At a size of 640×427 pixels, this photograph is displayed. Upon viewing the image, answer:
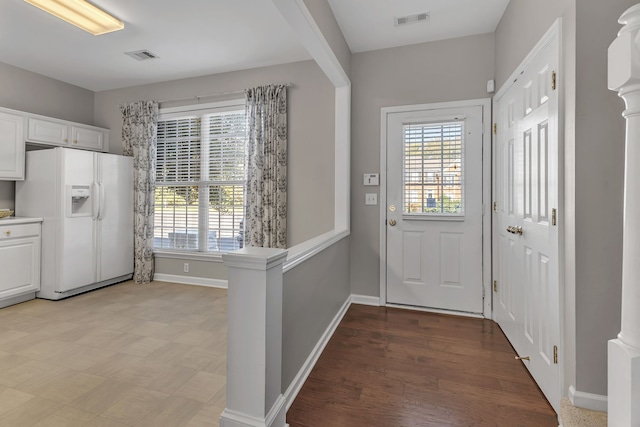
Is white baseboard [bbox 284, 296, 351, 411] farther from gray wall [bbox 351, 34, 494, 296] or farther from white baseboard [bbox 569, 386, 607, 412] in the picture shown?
white baseboard [bbox 569, 386, 607, 412]

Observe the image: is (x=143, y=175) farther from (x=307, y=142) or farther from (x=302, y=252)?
(x=302, y=252)

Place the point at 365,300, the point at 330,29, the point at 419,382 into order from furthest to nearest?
the point at 365,300 → the point at 330,29 → the point at 419,382

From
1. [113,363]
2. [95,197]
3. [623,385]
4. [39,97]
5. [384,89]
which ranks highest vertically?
[39,97]

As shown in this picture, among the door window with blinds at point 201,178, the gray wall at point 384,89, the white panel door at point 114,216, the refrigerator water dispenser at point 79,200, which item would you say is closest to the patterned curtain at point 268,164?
the door window with blinds at point 201,178

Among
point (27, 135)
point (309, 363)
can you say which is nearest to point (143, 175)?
point (27, 135)

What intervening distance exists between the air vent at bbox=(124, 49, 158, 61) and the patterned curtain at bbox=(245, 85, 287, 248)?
1126 millimetres

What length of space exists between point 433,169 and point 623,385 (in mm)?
2517

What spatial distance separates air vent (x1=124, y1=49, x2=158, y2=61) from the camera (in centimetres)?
339

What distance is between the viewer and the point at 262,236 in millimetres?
3656

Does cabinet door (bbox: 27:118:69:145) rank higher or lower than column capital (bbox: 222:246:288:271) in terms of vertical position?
higher

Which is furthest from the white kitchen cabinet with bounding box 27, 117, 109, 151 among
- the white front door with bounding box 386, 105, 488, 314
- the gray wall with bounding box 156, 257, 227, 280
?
the white front door with bounding box 386, 105, 488, 314

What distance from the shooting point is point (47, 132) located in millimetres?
3834

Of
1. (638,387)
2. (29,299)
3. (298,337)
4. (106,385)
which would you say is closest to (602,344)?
(638,387)

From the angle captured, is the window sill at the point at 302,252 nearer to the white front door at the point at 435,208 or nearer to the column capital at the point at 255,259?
the column capital at the point at 255,259
